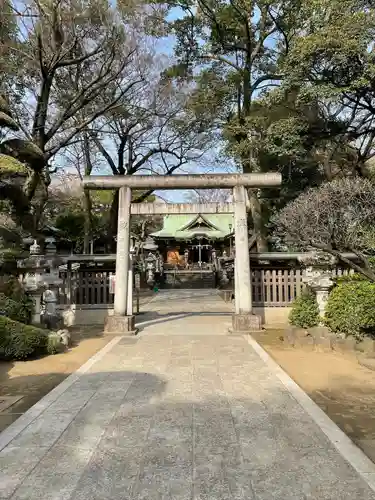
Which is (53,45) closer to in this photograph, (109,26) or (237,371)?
(109,26)

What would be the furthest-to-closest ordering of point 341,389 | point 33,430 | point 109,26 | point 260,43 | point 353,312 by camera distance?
point 260,43 < point 109,26 < point 353,312 < point 341,389 < point 33,430

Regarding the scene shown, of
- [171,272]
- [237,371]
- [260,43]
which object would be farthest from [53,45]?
[171,272]

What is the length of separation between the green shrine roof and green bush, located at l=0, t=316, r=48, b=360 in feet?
79.0

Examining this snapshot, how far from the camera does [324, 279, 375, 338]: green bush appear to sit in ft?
25.1

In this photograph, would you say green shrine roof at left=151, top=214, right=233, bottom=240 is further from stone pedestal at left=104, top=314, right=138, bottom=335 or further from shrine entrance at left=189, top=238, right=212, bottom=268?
stone pedestal at left=104, top=314, right=138, bottom=335

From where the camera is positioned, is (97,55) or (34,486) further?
(97,55)

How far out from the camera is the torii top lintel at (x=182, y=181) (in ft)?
36.6

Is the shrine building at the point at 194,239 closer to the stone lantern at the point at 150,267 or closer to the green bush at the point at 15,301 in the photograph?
the stone lantern at the point at 150,267

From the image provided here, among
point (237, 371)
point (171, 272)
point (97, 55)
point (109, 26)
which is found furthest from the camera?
point (171, 272)

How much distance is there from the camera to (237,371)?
6742 millimetres

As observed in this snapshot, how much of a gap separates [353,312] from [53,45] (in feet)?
45.1

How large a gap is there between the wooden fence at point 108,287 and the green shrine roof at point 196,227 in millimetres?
18478

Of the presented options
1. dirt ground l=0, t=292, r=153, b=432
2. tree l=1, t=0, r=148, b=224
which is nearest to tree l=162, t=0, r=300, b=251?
tree l=1, t=0, r=148, b=224

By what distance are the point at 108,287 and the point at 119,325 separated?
2801 millimetres
